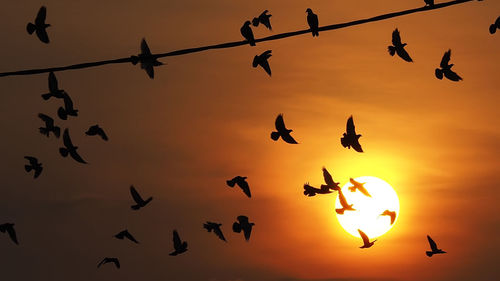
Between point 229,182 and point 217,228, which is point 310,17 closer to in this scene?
point 229,182

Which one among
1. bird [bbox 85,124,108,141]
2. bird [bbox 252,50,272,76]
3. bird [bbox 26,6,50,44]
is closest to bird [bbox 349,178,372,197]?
bird [bbox 252,50,272,76]

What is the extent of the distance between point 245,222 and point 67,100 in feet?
14.1

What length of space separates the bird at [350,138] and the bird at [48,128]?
13.4 feet

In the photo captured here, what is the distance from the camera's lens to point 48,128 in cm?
1152

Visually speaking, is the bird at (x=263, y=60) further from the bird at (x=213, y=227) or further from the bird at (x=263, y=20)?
the bird at (x=213, y=227)

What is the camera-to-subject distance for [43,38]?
411 inches

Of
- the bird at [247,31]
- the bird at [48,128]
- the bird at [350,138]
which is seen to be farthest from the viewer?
the bird at [350,138]

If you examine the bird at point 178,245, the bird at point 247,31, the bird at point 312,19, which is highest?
the bird at point 312,19

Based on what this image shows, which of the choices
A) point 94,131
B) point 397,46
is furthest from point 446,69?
point 94,131

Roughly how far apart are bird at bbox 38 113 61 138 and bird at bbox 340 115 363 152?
13.4ft

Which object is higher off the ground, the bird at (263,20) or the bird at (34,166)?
the bird at (263,20)

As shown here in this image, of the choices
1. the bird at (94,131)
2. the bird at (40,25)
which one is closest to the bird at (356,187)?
the bird at (94,131)

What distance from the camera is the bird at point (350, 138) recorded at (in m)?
12.2

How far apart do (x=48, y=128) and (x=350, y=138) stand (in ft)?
14.4
